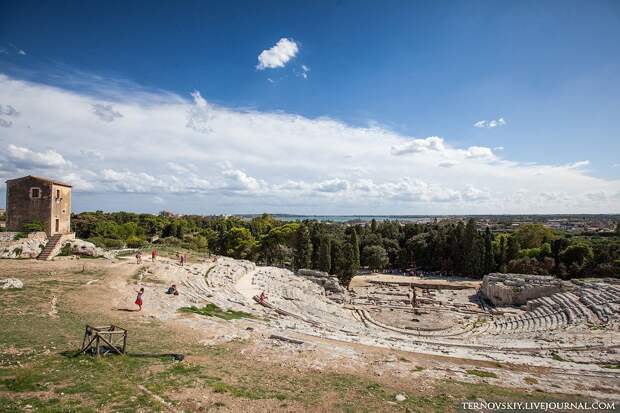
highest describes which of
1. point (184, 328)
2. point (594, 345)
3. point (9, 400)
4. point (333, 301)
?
point (9, 400)

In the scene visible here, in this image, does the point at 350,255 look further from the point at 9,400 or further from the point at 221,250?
the point at 9,400

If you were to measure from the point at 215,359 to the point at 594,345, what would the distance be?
20130 mm

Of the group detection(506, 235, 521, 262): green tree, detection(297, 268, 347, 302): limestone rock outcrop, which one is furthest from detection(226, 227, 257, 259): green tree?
detection(506, 235, 521, 262): green tree

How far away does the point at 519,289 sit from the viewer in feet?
125

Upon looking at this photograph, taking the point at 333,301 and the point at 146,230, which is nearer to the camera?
the point at 333,301

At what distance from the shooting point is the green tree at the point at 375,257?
60844 millimetres

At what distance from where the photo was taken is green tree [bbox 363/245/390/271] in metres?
60.8

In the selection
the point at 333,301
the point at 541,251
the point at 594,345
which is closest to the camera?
the point at 594,345

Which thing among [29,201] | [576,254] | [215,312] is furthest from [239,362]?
[576,254]

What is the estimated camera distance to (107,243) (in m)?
41.3

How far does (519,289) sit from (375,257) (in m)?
25.5

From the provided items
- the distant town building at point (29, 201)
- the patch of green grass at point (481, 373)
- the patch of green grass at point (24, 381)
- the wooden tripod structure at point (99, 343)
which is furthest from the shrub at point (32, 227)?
the patch of green grass at point (481, 373)

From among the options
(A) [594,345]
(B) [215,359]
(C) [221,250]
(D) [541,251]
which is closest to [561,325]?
(A) [594,345]

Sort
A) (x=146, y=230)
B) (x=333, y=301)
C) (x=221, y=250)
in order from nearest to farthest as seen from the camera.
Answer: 1. (x=333, y=301)
2. (x=221, y=250)
3. (x=146, y=230)
